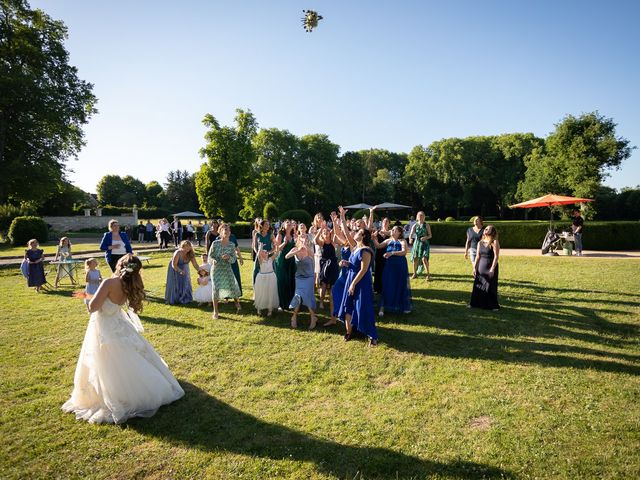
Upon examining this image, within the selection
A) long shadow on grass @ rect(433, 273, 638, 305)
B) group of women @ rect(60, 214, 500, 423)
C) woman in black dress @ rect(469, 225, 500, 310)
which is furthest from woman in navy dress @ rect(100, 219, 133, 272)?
long shadow on grass @ rect(433, 273, 638, 305)

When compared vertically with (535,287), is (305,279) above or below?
above

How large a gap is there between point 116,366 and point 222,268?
4065mm

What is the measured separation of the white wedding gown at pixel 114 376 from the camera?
4035 mm

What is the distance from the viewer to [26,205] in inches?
1296

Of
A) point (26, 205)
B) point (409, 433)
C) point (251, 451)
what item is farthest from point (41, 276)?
point (26, 205)

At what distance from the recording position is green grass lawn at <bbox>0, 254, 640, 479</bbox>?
11.0ft

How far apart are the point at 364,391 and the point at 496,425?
4.99ft

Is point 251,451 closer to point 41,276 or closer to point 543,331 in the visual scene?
point 543,331

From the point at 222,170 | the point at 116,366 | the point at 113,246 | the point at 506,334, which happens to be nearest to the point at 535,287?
the point at 506,334

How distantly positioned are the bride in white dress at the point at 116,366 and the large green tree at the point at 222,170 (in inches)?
1352

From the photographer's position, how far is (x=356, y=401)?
442cm

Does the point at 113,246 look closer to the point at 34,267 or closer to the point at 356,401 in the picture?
the point at 34,267

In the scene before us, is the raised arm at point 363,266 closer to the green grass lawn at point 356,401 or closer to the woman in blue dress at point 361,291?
the woman in blue dress at point 361,291

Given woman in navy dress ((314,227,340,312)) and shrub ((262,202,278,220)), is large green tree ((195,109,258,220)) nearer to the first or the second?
shrub ((262,202,278,220))
